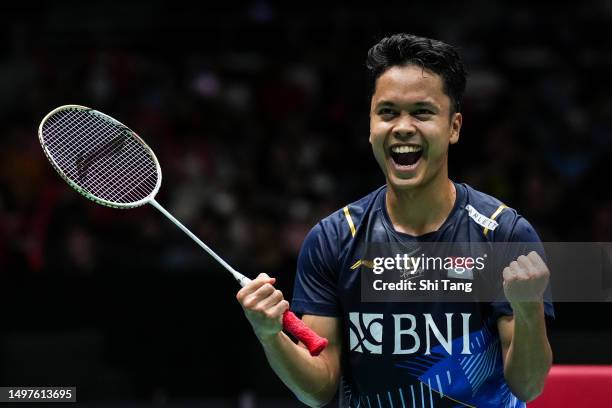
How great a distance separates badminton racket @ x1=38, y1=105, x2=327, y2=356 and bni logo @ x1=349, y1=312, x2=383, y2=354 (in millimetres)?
886

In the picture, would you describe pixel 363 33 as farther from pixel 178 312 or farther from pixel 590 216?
pixel 178 312

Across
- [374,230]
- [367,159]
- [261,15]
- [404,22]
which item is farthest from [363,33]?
[374,230]

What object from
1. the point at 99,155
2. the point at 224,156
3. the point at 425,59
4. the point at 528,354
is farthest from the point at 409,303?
the point at 224,156

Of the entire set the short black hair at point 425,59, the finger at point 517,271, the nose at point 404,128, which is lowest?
the finger at point 517,271

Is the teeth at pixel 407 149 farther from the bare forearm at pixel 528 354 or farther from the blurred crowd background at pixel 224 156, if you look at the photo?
the blurred crowd background at pixel 224 156

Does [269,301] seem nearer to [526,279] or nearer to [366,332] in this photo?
[366,332]

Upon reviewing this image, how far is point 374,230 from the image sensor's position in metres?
3.61

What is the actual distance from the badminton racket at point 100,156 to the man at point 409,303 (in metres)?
0.79

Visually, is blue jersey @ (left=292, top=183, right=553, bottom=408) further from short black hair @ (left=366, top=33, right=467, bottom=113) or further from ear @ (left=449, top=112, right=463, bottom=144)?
short black hair @ (left=366, top=33, right=467, bottom=113)

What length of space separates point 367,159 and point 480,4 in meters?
3.06

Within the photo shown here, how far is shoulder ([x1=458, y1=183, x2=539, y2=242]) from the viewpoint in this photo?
3.43 metres

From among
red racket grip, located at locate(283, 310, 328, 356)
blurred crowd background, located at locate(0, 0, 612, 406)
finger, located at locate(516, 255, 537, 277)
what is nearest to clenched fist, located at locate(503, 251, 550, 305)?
finger, located at locate(516, 255, 537, 277)

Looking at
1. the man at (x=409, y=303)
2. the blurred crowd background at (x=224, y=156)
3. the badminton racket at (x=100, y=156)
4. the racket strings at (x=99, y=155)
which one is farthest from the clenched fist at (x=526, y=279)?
the blurred crowd background at (x=224, y=156)

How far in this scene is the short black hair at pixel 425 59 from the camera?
3.46 m
